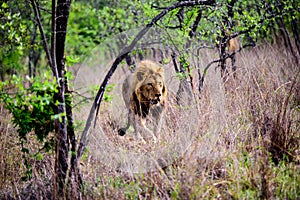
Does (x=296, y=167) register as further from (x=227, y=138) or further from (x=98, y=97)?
(x=98, y=97)

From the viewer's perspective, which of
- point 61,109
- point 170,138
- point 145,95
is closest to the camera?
point 61,109

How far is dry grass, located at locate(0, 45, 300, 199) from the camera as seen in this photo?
4043 mm

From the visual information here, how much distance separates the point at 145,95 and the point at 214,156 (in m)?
2.21

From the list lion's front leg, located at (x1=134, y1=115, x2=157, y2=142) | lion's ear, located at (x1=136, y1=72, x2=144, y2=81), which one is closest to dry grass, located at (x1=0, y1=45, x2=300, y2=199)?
lion's front leg, located at (x1=134, y1=115, x2=157, y2=142)

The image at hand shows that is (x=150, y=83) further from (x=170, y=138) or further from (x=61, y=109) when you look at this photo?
(x=61, y=109)

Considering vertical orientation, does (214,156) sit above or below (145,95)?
below

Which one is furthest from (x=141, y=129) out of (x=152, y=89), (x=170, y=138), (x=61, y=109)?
(x=61, y=109)

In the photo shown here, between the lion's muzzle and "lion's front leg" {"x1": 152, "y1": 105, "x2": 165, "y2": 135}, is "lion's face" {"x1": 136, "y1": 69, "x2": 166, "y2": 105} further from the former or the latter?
"lion's front leg" {"x1": 152, "y1": 105, "x2": 165, "y2": 135}

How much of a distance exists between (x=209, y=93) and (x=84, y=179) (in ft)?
6.74

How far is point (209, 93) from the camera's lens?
5910 millimetres

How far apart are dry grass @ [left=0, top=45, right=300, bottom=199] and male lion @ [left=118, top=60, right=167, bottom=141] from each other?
210 millimetres

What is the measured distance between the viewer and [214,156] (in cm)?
454

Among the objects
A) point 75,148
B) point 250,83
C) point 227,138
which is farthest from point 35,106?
point 250,83

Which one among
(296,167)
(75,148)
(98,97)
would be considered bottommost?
(296,167)
